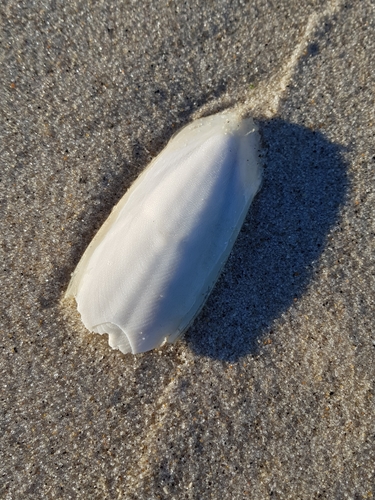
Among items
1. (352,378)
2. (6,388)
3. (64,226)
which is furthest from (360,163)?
(6,388)

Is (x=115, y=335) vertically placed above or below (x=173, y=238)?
below

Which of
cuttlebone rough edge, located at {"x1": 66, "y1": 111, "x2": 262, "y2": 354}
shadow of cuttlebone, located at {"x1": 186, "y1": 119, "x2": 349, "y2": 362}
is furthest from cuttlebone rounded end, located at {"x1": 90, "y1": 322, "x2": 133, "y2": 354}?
shadow of cuttlebone, located at {"x1": 186, "y1": 119, "x2": 349, "y2": 362}

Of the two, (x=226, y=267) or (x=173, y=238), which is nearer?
(x=173, y=238)

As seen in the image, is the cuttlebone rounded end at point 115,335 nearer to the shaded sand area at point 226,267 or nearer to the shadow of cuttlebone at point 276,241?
the shaded sand area at point 226,267

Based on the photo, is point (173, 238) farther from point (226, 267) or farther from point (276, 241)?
point (276, 241)

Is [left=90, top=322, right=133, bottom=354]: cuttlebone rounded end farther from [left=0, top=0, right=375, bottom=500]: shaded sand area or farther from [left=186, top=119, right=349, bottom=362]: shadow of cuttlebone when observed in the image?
[left=186, top=119, right=349, bottom=362]: shadow of cuttlebone

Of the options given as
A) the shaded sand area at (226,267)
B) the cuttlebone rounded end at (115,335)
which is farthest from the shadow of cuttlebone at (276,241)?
the cuttlebone rounded end at (115,335)

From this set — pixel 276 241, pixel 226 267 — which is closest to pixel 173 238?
pixel 226 267
